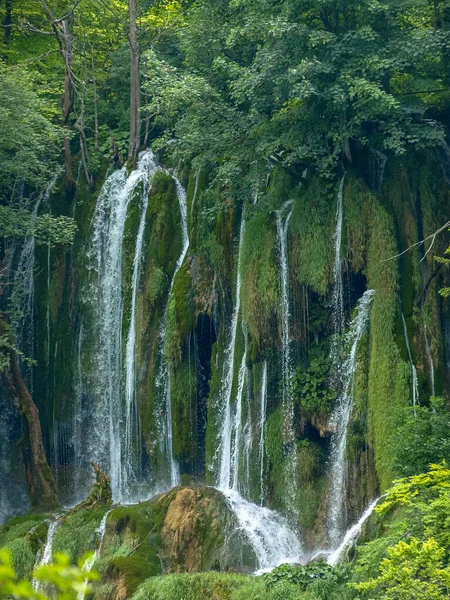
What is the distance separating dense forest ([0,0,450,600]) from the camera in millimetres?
13422

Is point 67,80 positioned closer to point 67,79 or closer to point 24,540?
point 67,79

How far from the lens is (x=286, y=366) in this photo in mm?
15508

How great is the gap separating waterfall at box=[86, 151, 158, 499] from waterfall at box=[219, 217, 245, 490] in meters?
2.89

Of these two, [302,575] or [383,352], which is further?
[383,352]

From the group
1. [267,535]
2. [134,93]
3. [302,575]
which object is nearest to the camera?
[302,575]

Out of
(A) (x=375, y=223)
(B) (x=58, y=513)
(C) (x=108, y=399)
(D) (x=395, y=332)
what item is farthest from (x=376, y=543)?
(C) (x=108, y=399)

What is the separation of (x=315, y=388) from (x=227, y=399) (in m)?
2.30

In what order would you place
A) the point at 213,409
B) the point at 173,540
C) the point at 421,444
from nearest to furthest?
the point at 421,444, the point at 173,540, the point at 213,409

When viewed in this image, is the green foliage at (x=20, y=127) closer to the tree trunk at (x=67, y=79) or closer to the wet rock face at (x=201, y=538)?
the tree trunk at (x=67, y=79)

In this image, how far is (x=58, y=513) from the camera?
16.7 m

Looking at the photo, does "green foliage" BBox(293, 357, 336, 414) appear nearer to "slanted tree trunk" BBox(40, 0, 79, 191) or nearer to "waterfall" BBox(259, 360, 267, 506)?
"waterfall" BBox(259, 360, 267, 506)

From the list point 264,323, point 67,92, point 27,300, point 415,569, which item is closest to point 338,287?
point 264,323

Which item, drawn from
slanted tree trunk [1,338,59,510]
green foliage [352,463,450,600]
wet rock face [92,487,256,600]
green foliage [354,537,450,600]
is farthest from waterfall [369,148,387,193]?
green foliage [354,537,450,600]

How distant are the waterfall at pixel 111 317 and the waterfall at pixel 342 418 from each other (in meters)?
5.76
